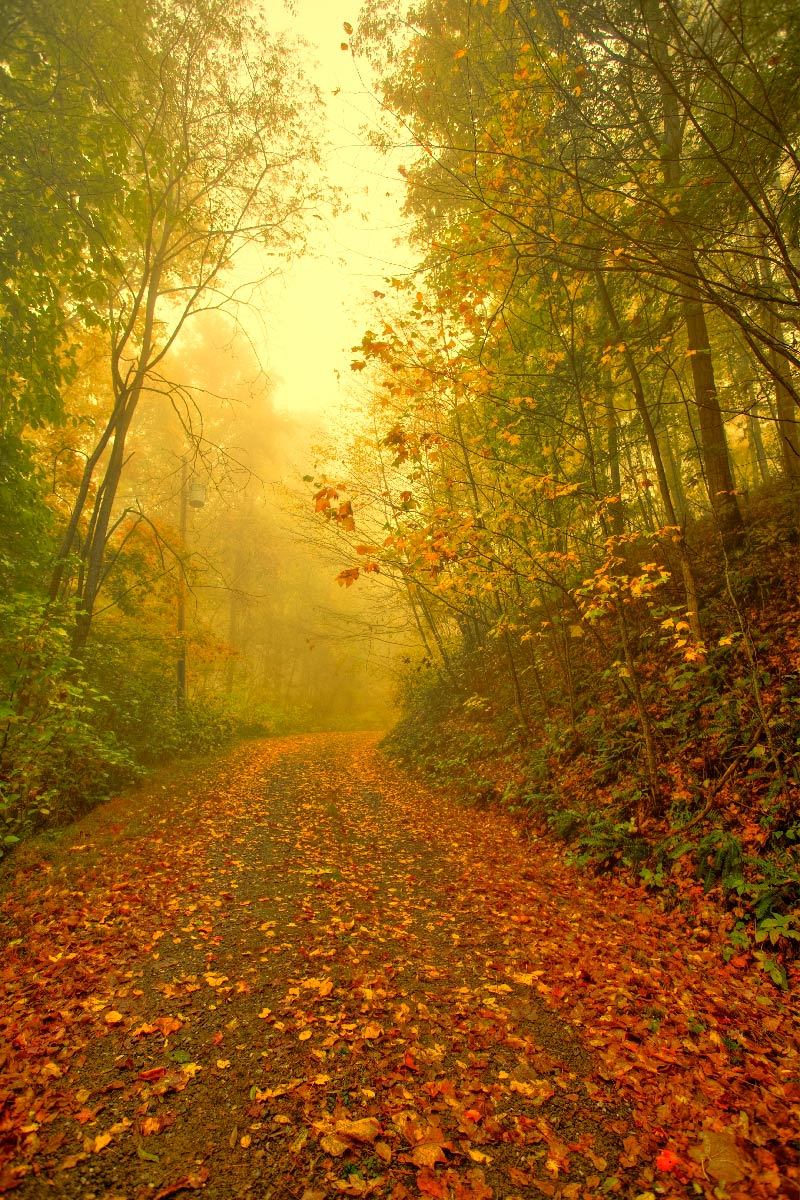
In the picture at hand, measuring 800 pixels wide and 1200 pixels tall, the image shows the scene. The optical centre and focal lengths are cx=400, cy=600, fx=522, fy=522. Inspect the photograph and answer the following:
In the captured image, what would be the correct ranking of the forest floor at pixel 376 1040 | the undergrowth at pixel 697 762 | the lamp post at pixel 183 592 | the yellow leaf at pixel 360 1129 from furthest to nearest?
the lamp post at pixel 183 592 < the undergrowth at pixel 697 762 < the yellow leaf at pixel 360 1129 < the forest floor at pixel 376 1040

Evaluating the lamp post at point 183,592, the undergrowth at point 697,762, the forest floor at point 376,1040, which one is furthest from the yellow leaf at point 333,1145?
the lamp post at point 183,592

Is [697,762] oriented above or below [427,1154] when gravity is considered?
above

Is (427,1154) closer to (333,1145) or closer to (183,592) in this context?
(333,1145)

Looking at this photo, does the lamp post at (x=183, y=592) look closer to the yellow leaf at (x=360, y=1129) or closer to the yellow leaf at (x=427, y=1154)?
the yellow leaf at (x=360, y=1129)

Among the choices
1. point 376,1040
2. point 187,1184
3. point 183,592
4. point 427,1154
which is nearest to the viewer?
point 187,1184

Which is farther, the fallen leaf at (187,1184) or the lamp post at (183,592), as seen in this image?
the lamp post at (183,592)

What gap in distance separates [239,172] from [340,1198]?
42.3 ft

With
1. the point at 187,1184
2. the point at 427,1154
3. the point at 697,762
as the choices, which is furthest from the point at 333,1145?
the point at 697,762

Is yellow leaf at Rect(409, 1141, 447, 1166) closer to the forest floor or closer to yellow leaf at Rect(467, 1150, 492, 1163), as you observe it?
the forest floor

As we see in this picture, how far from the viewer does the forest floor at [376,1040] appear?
213 centimetres

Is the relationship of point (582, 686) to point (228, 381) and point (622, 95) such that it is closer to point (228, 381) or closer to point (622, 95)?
point (622, 95)

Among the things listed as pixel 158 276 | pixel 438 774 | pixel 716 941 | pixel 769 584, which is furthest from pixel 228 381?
pixel 716 941

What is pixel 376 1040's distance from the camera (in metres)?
2.90

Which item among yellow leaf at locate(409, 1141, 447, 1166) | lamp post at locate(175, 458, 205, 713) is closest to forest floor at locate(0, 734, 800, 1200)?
yellow leaf at locate(409, 1141, 447, 1166)
